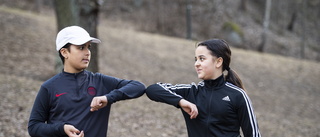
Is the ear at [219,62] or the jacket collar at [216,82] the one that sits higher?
the ear at [219,62]

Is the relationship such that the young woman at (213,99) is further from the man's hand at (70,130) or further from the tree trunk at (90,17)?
the tree trunk at (90,17)

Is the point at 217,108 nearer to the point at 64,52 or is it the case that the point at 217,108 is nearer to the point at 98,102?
the point at 98,102

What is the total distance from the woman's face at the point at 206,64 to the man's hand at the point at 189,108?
0.90 ft

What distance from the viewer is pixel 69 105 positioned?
2.71 meters

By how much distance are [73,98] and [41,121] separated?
0.33m

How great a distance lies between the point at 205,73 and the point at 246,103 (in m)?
0.43

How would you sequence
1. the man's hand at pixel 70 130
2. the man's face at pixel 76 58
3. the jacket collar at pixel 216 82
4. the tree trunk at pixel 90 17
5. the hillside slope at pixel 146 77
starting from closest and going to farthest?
1. the man's hand at pixel 70 130
2. the man's face at pixel 76 58
3. the jacket collar at pixel 216 82
4. the hillside slope at pixel 146 77
5. the tree trunk at pixel 90 17

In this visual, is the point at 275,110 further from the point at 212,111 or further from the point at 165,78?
Answer: the point at 212,111

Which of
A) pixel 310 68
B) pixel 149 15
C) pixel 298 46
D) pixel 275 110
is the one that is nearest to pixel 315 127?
pixel 275 110

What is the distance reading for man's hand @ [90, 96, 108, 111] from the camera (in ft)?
8.65

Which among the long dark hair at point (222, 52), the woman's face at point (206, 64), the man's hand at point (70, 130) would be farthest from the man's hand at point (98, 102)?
the long dark hair at point (222, 52)

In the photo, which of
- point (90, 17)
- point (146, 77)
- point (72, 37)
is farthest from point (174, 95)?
point (146, 77)

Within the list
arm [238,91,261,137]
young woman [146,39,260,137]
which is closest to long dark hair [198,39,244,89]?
young woman [146,39,260,137]

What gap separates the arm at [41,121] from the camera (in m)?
2.62
